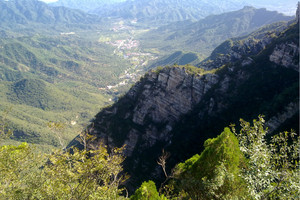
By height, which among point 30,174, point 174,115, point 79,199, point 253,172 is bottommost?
point 174,115

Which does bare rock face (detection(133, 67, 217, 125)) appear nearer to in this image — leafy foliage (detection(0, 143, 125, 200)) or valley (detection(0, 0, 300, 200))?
valley (detection(0, 0, 300, 200))

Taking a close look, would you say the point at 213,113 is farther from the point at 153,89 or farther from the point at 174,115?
the point at 153,89

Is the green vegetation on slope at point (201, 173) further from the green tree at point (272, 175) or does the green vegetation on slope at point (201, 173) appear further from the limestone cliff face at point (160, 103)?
the limestone cliff face at point (160, 103)

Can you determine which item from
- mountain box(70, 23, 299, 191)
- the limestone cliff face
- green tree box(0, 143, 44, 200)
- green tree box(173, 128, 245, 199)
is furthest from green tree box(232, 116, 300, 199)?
the limestone cliff face

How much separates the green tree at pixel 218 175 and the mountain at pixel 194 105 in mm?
30078

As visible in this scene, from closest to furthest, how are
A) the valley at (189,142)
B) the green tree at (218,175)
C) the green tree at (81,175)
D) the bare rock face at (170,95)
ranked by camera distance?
the valley at (189,142) → the green tree at (218,175) → the green tree at (81,175) → the bare rock face at (170,95)

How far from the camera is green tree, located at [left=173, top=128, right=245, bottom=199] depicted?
17094mm

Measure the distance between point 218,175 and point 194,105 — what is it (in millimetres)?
56186

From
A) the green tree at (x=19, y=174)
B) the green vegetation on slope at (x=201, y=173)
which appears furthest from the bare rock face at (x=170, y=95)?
the green tree at (x=19, y=174)

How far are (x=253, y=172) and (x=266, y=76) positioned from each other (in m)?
53.5

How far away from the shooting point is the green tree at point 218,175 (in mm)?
17094

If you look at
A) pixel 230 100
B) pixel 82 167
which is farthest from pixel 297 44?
pixel 82 167

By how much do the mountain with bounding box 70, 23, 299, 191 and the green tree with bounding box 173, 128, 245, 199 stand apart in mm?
30078

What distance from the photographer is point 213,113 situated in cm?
6456
